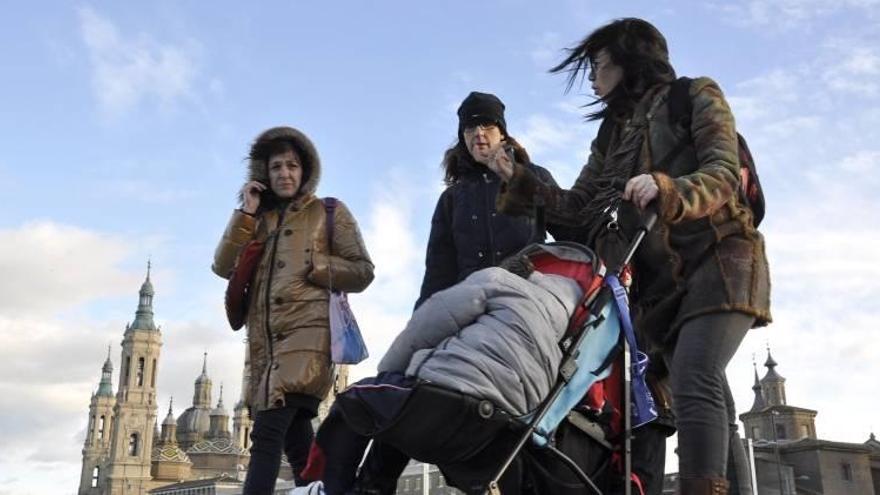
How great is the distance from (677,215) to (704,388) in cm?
56

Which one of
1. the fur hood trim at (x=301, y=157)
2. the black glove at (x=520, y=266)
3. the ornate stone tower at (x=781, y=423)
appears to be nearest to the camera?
the black glove at (x=520, y=266)

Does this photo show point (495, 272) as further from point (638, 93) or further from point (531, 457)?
point (638, 93)

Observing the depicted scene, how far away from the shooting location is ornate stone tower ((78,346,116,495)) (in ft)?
334

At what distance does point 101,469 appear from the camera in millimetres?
99875

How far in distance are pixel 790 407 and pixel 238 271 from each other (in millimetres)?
72217

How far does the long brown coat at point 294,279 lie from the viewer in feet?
14.1

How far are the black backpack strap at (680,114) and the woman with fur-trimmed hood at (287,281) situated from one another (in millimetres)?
1960

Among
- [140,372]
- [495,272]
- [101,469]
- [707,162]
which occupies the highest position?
[140,372]

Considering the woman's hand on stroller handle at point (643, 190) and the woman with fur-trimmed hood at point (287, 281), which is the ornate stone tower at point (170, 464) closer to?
the woman with fur-trimmed hood at point (287, 281)

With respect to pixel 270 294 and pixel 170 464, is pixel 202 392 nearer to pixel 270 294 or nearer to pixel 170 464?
pixel 170 464

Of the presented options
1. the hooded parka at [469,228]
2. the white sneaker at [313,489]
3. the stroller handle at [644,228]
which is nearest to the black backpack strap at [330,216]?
the hooded parka at [469,228]

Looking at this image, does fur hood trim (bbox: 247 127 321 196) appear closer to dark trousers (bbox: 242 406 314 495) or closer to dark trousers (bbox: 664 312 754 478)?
dark trousers (bbox: 242 406 314 495)

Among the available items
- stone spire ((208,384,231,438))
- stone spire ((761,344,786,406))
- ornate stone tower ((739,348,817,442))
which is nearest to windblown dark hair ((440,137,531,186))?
ornate stone tower ((739,348,817,442))

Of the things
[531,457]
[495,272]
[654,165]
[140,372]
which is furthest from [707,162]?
[140,372]
